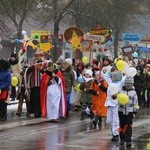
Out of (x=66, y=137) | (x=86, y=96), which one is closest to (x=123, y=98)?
(x=66, y=137)

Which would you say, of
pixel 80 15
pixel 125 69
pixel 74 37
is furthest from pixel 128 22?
pixel 125 69

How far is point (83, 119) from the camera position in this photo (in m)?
17.8

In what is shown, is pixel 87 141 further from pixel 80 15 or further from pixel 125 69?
pixel 80 15

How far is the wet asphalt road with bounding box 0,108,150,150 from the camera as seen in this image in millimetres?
12297

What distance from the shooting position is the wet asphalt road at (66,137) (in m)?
12.3

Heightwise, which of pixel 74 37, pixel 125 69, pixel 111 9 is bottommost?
pixel 125 69

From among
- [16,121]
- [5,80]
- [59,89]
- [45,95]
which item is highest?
[5,80]

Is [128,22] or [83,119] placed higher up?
[128,22]

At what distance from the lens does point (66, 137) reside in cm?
1379

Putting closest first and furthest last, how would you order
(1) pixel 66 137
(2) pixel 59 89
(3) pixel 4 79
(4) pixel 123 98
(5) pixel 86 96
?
1. (4) pixel 123 98
2. (1) pixel 66 137
3. (3) pixel 4 79
4. (5) pixel 86 96
5. (2) pixel 59 89

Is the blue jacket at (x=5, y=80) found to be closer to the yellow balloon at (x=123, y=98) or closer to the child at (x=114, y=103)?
the child at (x=114, y=103)

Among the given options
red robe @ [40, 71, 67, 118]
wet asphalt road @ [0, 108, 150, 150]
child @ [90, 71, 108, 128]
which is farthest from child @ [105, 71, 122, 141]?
red robe @ [40, 71, 67, 118]

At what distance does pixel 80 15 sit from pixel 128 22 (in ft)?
21.5

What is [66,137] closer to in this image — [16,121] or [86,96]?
[86,96]
